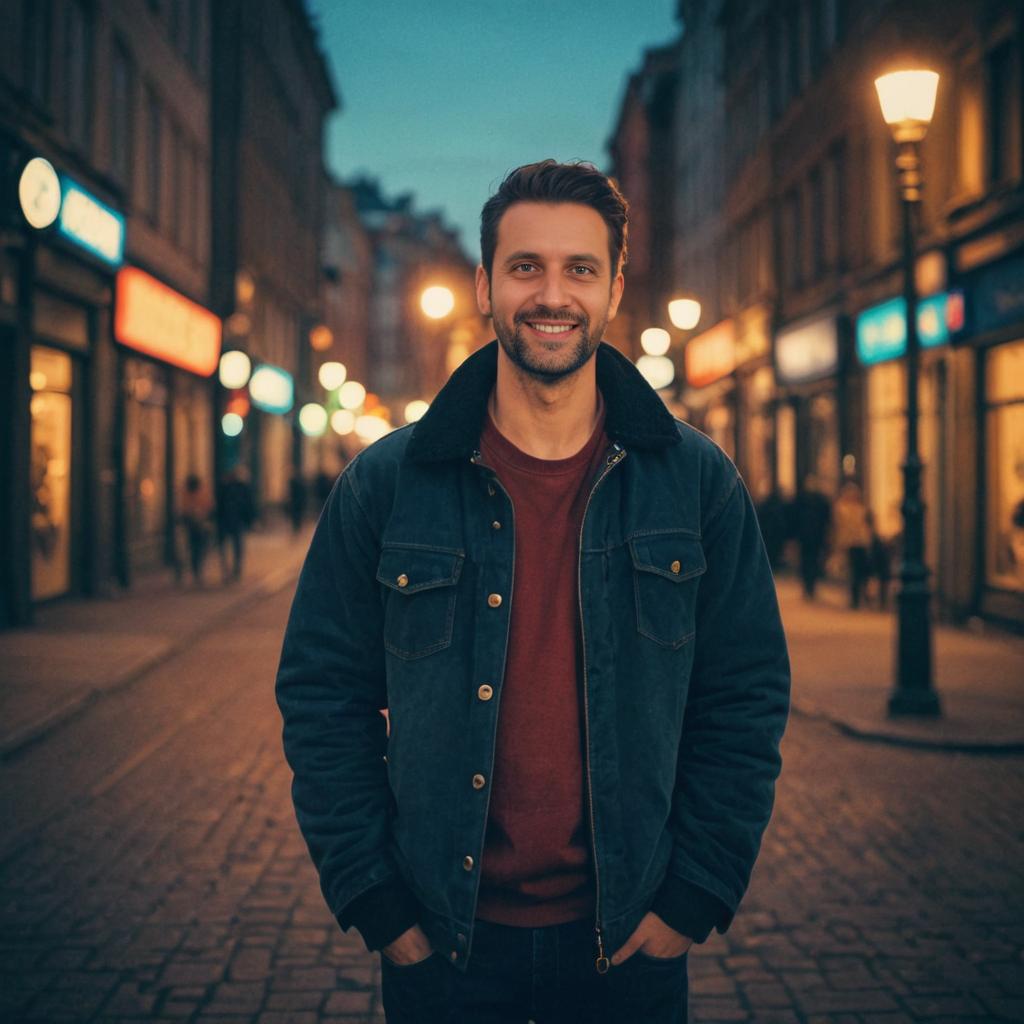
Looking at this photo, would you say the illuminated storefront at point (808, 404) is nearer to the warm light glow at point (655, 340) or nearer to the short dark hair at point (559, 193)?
the warm light glow at point (655, 340)

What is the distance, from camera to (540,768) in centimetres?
246

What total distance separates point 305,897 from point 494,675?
369 cm

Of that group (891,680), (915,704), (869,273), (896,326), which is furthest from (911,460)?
(869,273)

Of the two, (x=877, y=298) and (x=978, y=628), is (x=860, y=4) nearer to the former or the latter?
(x=877, y=298)

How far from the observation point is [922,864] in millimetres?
6211

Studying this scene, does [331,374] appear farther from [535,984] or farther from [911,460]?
[535,984]

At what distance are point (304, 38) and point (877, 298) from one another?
33881mm

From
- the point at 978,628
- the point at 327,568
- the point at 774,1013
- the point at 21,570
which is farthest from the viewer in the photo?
the point at 978,628

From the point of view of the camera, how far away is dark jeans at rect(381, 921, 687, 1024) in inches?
96.7

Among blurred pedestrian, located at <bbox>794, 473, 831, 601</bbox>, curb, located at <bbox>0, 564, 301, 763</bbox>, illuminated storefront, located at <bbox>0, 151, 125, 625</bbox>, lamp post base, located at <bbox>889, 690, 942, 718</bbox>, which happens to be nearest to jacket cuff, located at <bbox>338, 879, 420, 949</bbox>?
curb, located at <bbox>0, 564, 301, 763</bbox>

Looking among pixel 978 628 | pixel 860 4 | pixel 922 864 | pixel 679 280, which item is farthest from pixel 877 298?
pixel 679 280

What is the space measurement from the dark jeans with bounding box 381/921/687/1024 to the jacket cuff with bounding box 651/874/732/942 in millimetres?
81

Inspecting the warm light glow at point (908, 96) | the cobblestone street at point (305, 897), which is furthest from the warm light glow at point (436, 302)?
the cobblestone street at point (305, 897)

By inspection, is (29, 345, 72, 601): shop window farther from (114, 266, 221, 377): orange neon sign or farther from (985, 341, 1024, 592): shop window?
(985, 341, 1024, 592): shop window
